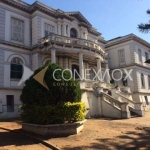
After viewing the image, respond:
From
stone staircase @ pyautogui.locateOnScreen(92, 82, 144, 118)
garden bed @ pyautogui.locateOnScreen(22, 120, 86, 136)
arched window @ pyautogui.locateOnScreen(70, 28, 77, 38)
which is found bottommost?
garden bed @ pyautogui.locateOnScreen(22, 120, 86, 136)

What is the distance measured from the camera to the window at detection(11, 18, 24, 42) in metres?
19.0

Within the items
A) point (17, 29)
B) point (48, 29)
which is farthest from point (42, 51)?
point (17, 29)

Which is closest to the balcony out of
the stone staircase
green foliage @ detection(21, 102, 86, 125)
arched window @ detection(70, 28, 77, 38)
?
arched window @ detection(70, 28, 77, 38)

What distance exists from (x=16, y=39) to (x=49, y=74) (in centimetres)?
1119

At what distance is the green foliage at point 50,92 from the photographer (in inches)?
354

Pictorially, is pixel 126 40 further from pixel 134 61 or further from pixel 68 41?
pixel 68 41

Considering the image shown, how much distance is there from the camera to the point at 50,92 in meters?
8.93

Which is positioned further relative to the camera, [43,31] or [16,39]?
[43,31]

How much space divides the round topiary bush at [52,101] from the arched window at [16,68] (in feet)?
30.2

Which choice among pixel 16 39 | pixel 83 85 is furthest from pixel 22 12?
pixel 83 85

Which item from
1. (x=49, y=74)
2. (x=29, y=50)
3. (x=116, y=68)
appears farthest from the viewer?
(x=116, y=68)

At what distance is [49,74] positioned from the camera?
31.3 feet

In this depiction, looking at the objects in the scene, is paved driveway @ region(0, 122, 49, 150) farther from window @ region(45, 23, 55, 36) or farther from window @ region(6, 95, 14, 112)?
window @ region(45, 23, 55, 36)

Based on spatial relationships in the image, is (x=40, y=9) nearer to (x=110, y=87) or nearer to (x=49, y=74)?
(x=110, y=87)
